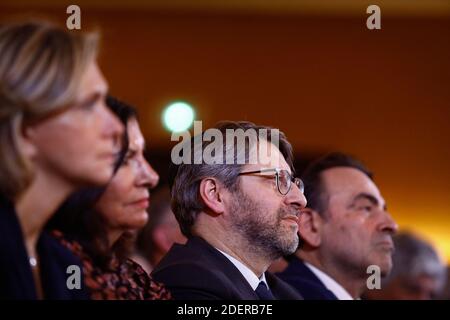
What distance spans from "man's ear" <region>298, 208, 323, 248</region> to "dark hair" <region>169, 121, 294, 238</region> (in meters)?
0.61

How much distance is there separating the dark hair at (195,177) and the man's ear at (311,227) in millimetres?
609

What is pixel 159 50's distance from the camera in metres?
6.06

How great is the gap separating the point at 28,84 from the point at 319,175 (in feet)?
5.51

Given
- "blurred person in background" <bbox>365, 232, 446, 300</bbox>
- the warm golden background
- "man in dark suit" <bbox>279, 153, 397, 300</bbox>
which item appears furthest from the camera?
the warm golden background

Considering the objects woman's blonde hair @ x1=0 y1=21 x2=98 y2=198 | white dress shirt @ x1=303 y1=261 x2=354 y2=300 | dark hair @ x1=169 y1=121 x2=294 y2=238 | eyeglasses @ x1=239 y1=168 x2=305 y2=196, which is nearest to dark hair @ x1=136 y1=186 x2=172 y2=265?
white dress shirt @ x1=303 y1=261 x2=354 y2=300

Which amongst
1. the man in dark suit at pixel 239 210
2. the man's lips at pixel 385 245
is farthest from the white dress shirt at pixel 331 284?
the man in dark suit at pixel 239 210

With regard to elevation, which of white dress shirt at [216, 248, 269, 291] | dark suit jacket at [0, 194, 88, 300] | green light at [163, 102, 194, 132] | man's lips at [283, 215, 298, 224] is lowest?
dark suit jacket at [0, 194, 88, 300]

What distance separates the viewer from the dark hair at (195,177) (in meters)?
2.52

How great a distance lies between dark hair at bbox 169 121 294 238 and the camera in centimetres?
252

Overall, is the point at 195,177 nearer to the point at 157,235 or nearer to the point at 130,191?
the point at 130,191

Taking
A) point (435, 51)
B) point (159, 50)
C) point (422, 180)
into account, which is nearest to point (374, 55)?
point (435, 51)

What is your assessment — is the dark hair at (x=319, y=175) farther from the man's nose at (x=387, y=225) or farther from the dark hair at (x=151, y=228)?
the dark hair at (x=151, y=228)

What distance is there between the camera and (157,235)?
388 cm

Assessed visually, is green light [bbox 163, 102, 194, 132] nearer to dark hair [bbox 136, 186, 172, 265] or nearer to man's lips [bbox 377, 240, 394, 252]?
dark hair [bbox 136, 186, 172, 265]
